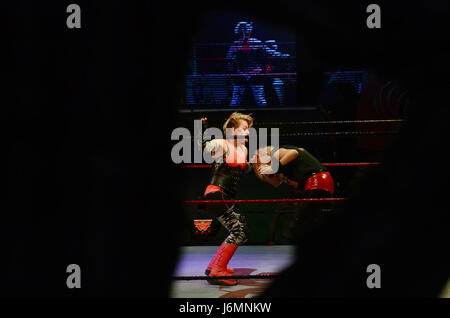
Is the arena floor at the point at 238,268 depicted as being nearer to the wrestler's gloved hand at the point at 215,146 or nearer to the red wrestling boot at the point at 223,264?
the red wrestling boot at the point at 223,264

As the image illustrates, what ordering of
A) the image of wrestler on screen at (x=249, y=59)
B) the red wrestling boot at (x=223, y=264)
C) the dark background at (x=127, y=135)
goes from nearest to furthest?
1. the dark background at (x=127, y=135)
2. the red wrestling boot at (x=223, y=264)
3. the image of wrestler on screen at (x=249, y=59)

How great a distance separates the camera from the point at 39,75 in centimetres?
65

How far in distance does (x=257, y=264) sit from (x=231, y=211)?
2.93 ft

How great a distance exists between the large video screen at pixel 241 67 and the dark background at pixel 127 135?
609 centimetres

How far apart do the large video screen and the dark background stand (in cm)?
609

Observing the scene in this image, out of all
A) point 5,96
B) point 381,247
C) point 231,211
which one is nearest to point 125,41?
point 5,96

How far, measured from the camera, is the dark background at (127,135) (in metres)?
0.63

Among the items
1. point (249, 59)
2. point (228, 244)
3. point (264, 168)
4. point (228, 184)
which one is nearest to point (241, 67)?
point (249, 59)

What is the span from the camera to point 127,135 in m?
0.64

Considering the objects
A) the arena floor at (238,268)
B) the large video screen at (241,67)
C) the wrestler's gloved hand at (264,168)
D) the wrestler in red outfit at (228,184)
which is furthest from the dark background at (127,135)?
the large video screen at (241,67)

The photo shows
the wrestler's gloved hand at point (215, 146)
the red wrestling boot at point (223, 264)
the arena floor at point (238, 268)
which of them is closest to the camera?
the arena floor at point (238, 268)

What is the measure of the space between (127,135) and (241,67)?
619cm

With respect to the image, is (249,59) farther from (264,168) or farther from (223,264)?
(223,264)
